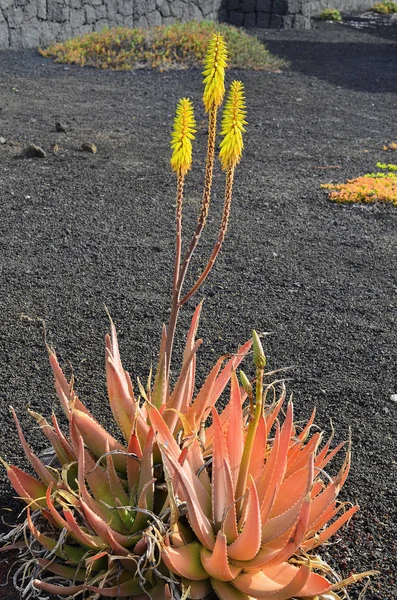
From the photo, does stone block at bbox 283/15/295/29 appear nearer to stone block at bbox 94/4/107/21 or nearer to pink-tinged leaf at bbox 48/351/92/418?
stone block at bbox 94/4/107/21

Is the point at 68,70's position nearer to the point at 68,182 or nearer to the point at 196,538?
the point at 68,182

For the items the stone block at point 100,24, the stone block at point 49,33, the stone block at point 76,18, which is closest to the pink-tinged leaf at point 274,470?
the stone block at point 49,33

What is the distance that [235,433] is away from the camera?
2.28m

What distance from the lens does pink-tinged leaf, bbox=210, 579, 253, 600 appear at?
83.6 inches

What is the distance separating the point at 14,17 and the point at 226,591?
13.6 m

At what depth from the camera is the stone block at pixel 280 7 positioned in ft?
62.1

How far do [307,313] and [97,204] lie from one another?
2.59 meters

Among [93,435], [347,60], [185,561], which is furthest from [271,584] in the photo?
[347,60]

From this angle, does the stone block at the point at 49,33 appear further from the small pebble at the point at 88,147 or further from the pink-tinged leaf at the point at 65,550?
the pink-tinged leaf at the point at 65,550

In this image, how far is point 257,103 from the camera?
10.7 metres

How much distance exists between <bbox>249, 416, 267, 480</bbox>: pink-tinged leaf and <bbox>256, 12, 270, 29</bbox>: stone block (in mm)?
18609

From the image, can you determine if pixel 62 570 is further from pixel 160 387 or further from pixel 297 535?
pixel 297 535

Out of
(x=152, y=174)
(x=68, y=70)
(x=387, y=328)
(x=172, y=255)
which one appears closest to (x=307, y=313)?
(x=387, y=328)

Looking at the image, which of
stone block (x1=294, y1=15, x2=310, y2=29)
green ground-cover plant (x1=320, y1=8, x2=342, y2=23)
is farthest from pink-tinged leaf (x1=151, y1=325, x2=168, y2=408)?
green ground-cover plant (x1=320, y1=8, x2=342, y2=23)
